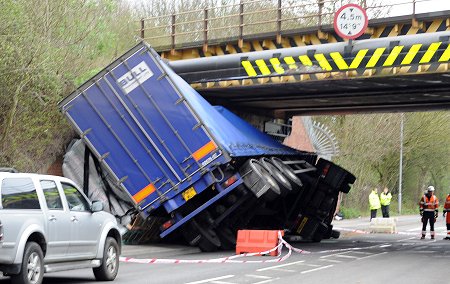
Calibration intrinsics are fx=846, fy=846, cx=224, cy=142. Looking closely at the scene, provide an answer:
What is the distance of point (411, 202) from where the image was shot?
213ft

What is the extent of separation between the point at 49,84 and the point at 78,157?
207 centimetres

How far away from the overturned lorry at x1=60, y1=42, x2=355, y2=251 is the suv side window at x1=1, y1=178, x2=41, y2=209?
7.83 metres

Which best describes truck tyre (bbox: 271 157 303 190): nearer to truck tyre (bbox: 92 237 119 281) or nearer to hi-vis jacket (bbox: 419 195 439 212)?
truck tyre (bbox: 92 237 119 281)

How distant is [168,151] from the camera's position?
743 inches

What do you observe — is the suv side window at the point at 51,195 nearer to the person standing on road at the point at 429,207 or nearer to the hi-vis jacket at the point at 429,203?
the person standing on road at the point at 429,207

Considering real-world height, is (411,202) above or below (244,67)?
below

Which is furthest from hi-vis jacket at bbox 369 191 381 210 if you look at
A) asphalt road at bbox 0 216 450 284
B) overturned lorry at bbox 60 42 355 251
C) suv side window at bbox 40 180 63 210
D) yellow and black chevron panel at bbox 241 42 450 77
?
suv side window at bbox 40 180 63 210

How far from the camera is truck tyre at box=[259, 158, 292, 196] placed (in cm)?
1963

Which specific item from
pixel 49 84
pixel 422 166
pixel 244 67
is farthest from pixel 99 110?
pixel 422 166

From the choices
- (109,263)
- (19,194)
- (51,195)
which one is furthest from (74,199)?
(19,194)

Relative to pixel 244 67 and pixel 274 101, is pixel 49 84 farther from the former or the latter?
pixel 274 101

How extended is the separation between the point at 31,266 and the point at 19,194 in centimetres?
92

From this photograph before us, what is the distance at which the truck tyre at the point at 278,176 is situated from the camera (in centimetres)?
1963

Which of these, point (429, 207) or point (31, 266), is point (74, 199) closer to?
point (31, 266)
